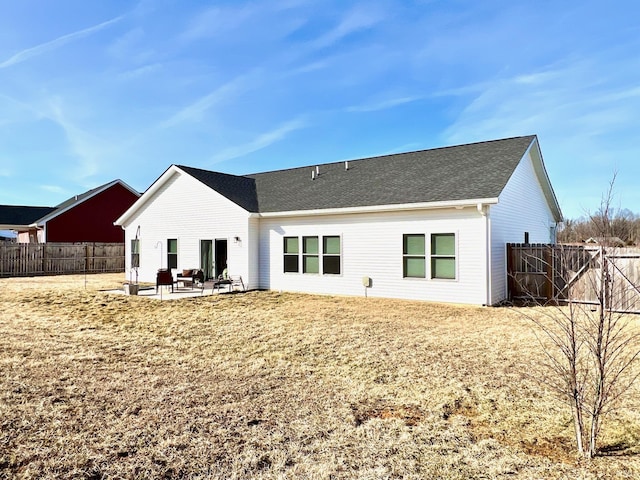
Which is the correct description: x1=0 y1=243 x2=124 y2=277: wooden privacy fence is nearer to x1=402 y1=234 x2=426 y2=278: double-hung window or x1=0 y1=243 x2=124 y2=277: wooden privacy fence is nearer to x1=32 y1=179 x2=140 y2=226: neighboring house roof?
x1=32 y1=179 x2=140 y2=226: neighboring house roof

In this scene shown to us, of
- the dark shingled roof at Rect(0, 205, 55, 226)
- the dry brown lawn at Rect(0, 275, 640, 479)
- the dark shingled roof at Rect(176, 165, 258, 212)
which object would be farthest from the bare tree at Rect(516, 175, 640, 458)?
the dark shingled roof at Rect(0, 205, 55, 226)

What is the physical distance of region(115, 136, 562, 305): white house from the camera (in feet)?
40.7

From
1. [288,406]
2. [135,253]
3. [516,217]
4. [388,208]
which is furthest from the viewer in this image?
[135,253]

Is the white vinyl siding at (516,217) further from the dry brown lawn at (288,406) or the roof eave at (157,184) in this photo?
the roof eave at (157,184)

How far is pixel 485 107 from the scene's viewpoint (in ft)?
60.9

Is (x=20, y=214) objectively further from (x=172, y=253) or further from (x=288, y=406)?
(x=288, y=406)

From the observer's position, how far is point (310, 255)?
50.0 ft

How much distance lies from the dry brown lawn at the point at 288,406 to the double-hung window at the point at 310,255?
6021 millimetres

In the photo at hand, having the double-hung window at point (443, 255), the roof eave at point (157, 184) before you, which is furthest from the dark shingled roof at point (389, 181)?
the double-hung window at point (443, 255)

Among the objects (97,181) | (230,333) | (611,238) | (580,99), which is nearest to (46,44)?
(230,333)

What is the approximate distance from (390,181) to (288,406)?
1176cm

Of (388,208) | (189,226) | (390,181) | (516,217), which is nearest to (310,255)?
(388,208)

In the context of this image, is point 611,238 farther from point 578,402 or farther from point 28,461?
point 28,461

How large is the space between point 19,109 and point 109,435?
20.8m
